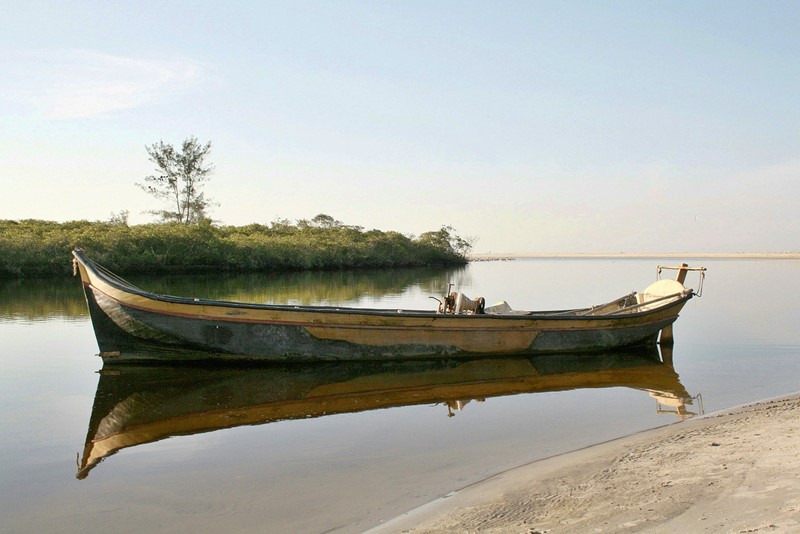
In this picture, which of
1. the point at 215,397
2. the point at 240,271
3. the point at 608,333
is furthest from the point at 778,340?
the point at 240,271

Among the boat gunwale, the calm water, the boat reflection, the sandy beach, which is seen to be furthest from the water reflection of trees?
the sandy beach

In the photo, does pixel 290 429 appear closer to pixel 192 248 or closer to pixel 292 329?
pixel 292 329

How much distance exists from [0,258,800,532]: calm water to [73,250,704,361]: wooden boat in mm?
391

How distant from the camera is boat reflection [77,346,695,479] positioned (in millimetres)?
8023

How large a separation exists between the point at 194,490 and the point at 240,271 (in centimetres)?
3967

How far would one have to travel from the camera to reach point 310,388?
1005 centimetres

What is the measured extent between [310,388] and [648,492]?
20.4 feet

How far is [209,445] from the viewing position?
704cm

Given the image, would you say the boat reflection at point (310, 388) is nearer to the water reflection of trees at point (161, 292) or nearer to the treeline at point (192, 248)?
the water reflection of trees at point (161, 292)

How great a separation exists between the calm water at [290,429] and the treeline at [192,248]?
2303 centimetres

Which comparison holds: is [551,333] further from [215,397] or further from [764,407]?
[215,397]

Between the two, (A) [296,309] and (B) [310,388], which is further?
(A) [296,309]

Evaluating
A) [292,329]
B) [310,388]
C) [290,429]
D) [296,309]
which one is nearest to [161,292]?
[292,329]

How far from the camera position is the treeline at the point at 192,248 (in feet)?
116
